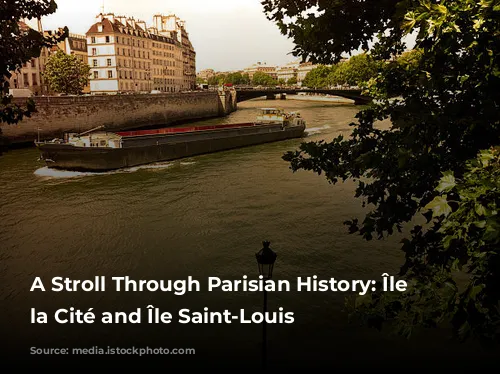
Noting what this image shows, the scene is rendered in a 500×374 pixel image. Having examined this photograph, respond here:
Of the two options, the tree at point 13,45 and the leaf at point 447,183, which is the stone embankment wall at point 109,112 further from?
the leaf at point 447,183

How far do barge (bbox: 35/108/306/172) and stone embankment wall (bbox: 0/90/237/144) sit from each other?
4.69m

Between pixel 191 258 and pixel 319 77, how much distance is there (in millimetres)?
128704

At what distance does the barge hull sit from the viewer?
88.0 feet

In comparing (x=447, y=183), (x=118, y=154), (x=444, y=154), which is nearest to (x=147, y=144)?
(x=118, y=154)

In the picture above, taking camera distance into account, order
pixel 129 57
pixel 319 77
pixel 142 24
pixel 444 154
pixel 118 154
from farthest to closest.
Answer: pixel 319 77, pixel 142 24, pixel 129 57, pixel 118 154, pixel 444 154

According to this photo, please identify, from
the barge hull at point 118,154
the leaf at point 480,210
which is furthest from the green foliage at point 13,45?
the barge hull at point 118,154

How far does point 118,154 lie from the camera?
27.6m

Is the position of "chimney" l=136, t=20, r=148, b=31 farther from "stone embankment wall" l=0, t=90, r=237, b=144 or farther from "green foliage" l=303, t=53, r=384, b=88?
"green foliage" l=303, t=53, r=384, b=88

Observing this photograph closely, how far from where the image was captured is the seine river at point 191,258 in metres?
9.09

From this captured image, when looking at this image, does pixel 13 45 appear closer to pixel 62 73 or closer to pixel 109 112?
pixel 109 112

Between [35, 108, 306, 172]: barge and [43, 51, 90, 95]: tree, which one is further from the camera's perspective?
[43, 51, 90, 95]: tree

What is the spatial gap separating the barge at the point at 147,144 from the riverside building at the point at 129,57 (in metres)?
41.6

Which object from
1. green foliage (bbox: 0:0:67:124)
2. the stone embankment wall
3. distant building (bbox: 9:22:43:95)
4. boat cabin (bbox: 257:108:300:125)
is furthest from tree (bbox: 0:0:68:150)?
distant building (bbox: 9:22:43:95)

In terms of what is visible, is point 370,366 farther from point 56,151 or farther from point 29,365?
point 56,151
